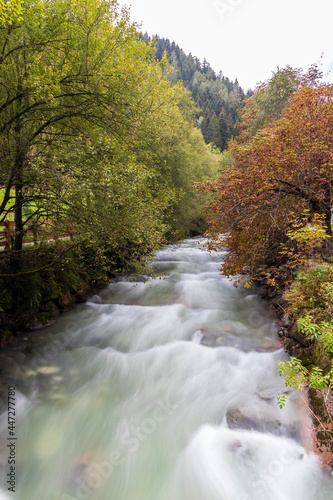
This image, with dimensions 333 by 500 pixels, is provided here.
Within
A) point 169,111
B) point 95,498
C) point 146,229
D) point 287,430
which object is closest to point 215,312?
point 146,229

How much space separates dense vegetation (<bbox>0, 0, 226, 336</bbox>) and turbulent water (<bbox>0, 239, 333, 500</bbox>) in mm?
2438

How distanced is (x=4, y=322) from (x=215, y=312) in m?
6.72

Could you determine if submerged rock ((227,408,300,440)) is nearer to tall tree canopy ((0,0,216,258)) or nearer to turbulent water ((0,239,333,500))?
turbulent water ((0,239,333,500))

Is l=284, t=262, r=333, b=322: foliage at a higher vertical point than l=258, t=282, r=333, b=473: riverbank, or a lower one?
higher

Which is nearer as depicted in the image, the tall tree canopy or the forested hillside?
the tall tree canopy

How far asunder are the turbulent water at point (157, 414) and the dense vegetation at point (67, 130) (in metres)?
2.44

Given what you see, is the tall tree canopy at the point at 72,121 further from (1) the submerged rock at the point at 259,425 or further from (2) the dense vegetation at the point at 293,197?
(1) the submerged rock at the point at 259,425

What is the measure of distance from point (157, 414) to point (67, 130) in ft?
25.4

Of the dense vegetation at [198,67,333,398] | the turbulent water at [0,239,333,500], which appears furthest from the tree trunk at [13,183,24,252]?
the dense vegetation at [198,67,333,398]

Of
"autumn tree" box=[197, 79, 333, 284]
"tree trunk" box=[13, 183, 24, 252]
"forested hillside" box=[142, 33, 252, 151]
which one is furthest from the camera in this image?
"forested hillside" box=[142, 33, 252, 151]

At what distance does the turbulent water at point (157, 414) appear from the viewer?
12.0 ft

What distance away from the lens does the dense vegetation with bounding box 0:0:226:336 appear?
203 inches

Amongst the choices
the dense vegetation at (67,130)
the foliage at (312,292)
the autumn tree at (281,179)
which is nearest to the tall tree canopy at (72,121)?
the dense vegetation at (67,130)

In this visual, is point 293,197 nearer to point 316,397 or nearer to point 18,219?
point 316,397
